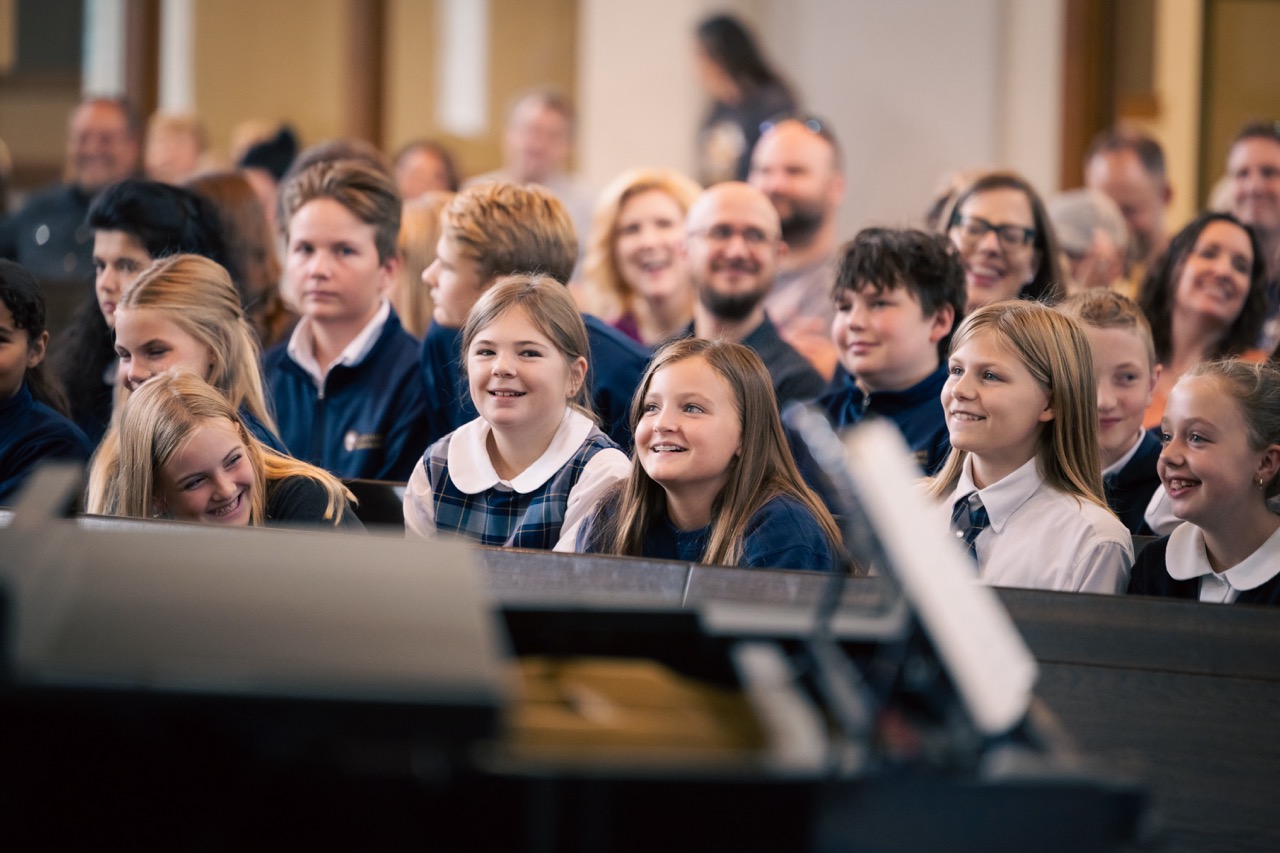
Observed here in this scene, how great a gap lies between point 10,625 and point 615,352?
2.33 metres

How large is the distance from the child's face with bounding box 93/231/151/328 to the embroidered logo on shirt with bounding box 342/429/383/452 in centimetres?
60

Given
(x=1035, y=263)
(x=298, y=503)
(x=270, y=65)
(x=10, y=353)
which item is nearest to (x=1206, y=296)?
(x=1035, y=263)

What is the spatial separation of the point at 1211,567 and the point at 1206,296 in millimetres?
1390

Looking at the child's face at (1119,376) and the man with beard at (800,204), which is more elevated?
the man with beard at (800,204)

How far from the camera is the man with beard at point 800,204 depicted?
4.64 meters

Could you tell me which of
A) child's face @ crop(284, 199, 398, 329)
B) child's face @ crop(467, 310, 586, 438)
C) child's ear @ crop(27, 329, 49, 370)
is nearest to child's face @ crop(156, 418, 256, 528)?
child's face @ crop(467, 310, 586, 438)

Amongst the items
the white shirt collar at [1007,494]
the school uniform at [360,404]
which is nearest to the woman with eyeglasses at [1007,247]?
the white shirt collar at [1007,494]

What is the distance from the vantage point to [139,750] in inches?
43.7

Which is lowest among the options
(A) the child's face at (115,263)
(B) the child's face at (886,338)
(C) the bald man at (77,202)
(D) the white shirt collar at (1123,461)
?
(D) the white shirt collar at (1123,461)

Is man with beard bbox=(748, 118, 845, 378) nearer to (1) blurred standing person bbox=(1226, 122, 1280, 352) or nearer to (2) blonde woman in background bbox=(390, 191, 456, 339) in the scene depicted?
(2) blonde woman in background bbox=(390, 191, 456, 339)

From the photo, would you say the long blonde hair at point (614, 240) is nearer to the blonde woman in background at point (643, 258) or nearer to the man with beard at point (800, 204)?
the blonde woman in background at point (643, 258)

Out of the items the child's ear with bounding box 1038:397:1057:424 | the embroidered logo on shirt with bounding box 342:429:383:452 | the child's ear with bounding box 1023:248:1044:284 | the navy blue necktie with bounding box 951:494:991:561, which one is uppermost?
the child's ear with bounding box 1023:248:1044:284

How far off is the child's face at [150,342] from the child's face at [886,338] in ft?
4.42

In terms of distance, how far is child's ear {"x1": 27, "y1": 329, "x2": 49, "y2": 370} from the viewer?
10.1 feet
